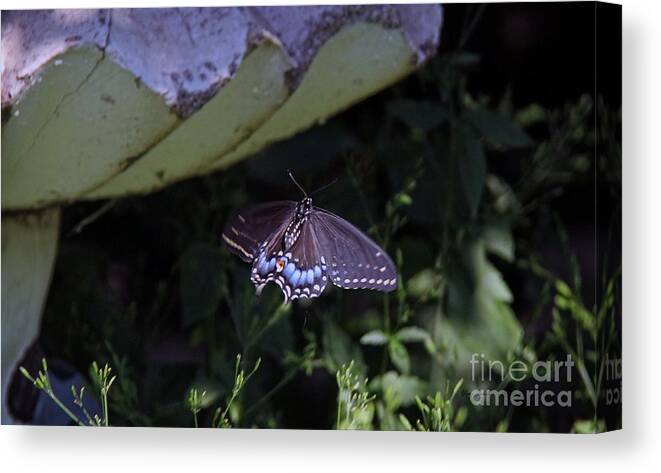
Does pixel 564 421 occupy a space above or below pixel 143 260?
below

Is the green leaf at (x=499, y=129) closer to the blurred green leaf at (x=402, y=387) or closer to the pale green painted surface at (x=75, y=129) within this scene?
the blurred green leaf at (x=402, y=387)

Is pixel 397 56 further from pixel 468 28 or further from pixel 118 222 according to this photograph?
pixel 118 222

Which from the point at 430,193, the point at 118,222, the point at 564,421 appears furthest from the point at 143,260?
the point at 564,421

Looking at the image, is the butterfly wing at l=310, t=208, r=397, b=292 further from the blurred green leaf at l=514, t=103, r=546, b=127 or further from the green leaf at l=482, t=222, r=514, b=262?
the blurred green leaf at l=514, t=103, r=546, b=127

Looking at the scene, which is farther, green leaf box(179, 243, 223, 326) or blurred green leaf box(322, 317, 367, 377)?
green leaf box(179, 243, 223, 326)

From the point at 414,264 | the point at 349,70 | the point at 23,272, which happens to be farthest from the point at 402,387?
the point at 23,272

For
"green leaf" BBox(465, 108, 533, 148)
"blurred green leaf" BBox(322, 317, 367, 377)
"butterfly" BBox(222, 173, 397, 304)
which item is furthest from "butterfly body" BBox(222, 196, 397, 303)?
"green leaf" BBox(465, 108, 533, 148)
